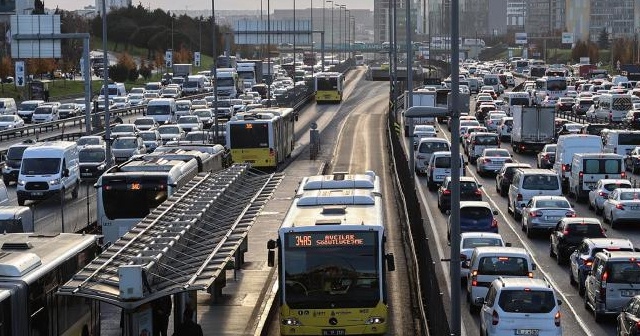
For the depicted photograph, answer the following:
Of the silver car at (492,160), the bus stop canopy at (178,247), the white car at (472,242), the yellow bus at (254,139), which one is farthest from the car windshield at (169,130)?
the white car at (472,242)

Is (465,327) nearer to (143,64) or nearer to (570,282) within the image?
(570,282)

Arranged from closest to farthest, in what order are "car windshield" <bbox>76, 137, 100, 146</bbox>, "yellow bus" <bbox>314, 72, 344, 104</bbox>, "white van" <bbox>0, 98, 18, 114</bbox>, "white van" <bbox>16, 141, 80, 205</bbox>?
"white van" <bbox>16, 141, 80, 205</bbox>, "car windshield" <bbox>76, 137, 100, 146</bbox>, "white van" <bbox>0, 98, 18, 114</bbox>, "yellow bus" <bbox>314, 72, 344, 104</bbox>

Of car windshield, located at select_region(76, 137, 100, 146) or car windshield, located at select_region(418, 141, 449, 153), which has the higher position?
car windshield, located at select_region(76, 137, 100, 146)

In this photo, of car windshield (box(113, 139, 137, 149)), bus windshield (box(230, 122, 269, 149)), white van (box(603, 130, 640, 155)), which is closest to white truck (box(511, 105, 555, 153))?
white van (box(603, 130, 640, 155))

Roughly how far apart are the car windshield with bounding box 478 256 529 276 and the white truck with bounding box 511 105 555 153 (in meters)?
39.3

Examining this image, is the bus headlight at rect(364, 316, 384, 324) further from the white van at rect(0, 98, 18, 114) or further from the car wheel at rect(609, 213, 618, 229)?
the white van at rect(0, 98, 18, 114)

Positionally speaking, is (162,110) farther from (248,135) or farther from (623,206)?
(623,206)

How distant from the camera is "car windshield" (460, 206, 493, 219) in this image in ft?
116

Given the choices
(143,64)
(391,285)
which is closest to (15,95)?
(143,64)

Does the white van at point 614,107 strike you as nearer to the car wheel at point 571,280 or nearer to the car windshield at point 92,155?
the car windshield at point 92,155

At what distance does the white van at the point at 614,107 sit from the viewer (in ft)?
266

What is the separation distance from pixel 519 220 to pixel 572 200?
5.71 meters

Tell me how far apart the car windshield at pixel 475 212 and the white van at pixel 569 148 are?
14640 millimetres

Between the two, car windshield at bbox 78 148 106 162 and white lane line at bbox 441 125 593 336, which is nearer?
white lane line at bbox 441 125 593 336
